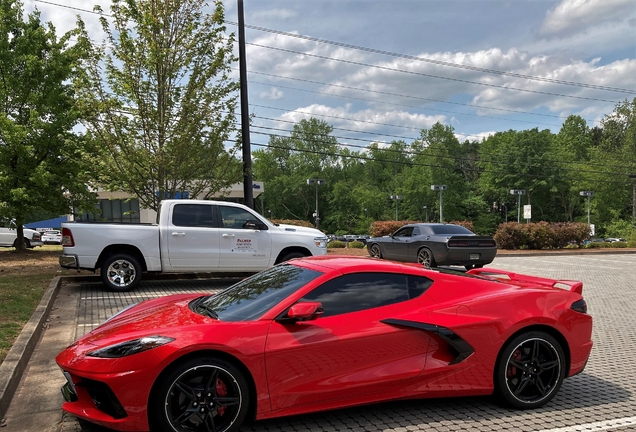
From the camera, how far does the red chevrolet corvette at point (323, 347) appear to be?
11.6ft

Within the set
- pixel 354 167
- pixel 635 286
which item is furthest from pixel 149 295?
pixel 354 167

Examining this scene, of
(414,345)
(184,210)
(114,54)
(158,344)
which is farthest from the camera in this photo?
(114,54)

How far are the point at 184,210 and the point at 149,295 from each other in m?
1.92

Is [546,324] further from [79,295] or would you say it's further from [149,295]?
[79,295]

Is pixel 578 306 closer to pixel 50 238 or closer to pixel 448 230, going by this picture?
pixel 448 230

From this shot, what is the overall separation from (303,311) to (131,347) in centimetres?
123

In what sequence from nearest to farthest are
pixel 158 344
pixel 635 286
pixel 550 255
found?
pixel 158 344 → pixel 635 286 → pixel 550 255

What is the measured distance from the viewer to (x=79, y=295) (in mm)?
10117

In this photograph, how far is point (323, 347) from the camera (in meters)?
3.78

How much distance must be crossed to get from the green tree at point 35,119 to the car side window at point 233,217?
8976mm

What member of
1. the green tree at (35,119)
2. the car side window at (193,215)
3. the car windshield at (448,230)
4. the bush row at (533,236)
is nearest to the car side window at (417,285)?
the car side window at (193,215)

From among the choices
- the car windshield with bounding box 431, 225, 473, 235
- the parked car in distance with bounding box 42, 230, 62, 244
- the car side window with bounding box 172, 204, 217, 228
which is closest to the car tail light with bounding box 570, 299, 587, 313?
the car side window with bounding box 172, 204, 217, 228

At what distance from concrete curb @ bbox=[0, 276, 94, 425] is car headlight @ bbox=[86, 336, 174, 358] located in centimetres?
127

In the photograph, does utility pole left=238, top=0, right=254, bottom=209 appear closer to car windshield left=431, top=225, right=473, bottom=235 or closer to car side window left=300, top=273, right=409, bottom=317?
car windshield left=431, top=225, right=473, bottom=235
